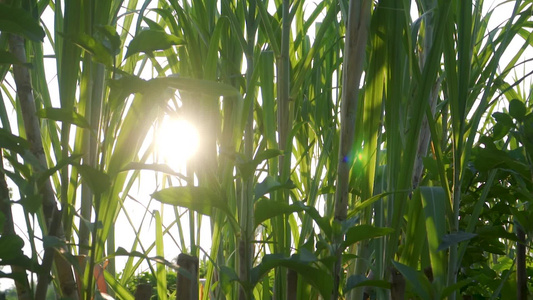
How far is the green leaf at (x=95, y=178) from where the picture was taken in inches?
20.6

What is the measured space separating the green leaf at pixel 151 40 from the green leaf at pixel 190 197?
0.12 meters

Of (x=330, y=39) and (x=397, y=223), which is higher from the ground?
(x=330, y=39)

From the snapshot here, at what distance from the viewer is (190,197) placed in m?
0.59

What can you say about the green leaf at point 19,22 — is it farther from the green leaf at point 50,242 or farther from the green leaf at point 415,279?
the green leaf at point 415,279

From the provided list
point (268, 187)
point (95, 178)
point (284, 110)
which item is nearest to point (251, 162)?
point (268, 187)

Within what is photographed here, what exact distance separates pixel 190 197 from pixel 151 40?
14 centimetres

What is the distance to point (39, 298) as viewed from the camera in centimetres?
56

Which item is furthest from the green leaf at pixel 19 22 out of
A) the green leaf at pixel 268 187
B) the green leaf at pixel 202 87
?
the green leaf at pixel 268 187

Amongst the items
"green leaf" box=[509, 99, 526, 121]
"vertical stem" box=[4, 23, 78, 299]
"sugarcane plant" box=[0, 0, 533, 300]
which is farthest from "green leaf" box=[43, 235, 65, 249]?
"green leaf" box=[509, 99, 526, 121]

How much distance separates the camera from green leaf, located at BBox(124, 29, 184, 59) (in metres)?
0.53

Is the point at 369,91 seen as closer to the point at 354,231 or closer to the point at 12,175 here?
the point at 354,231

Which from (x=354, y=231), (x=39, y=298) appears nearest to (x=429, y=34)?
(x=354, y=231)

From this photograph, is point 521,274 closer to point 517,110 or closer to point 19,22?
point 517,110

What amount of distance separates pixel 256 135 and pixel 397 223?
41 cm
